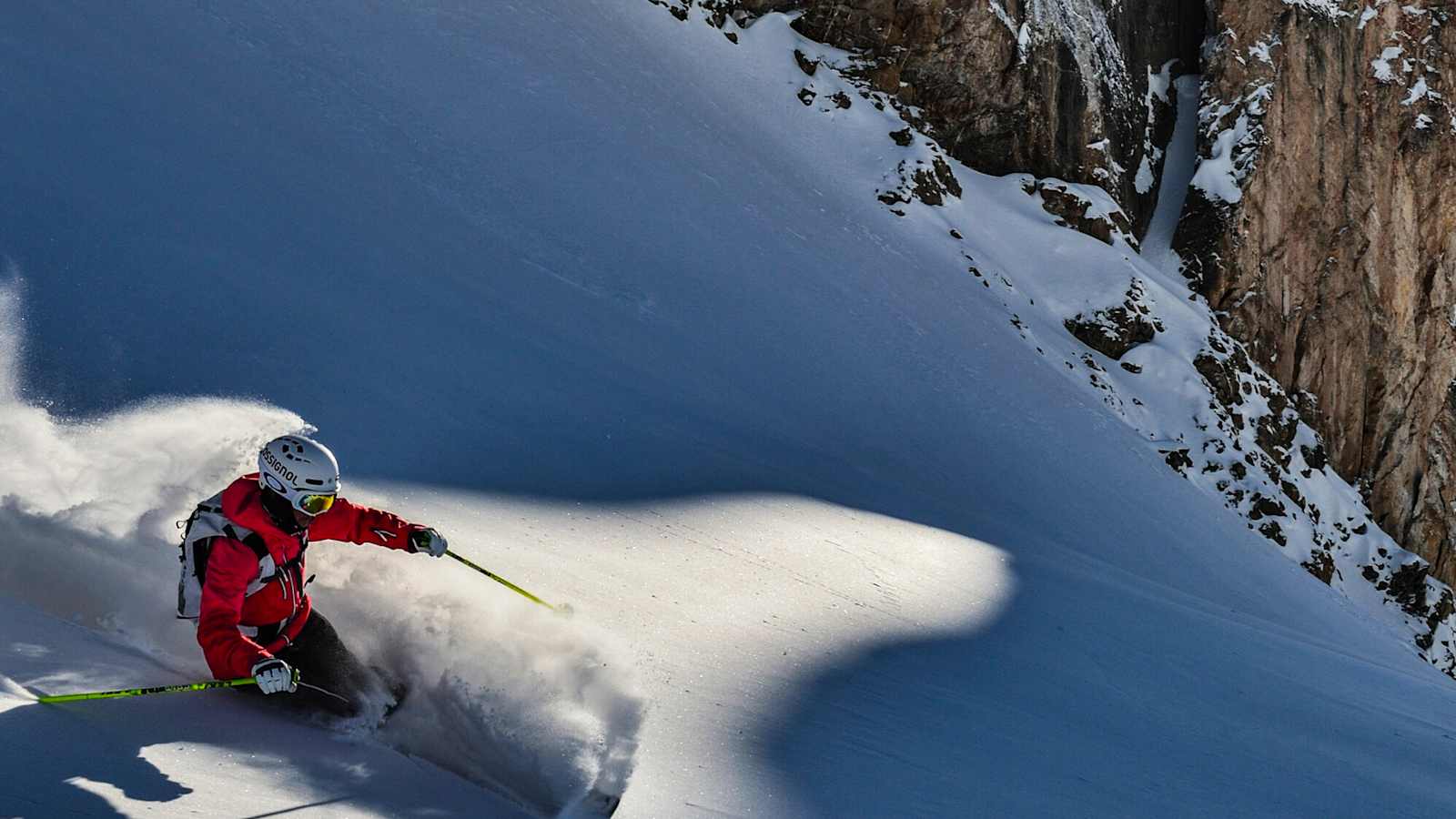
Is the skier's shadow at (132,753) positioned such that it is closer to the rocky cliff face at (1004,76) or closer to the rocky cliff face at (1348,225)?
the rocky cliff face at (1004,76)

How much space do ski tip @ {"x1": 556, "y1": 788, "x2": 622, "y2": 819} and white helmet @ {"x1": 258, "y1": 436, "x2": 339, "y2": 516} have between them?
152 cm

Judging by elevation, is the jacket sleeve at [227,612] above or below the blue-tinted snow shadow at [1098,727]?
below

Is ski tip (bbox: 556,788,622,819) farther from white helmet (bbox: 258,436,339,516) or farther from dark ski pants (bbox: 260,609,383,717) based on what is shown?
white helmet (bbox: 258,436,339,516)

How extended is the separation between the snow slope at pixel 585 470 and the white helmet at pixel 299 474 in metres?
0.70

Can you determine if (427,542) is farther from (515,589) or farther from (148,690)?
(148,690)

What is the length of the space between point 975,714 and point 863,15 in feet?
52.6

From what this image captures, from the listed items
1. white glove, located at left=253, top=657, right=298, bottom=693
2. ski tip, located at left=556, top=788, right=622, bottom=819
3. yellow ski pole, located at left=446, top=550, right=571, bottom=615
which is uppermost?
yellow ski pole, located at left=446, top=550, right=571, bottom=615

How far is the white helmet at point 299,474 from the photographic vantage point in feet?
14.3

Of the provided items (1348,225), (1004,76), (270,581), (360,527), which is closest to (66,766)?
(270,581)

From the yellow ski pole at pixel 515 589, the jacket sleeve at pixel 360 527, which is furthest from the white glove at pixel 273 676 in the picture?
the yellow ski pole at pixel 515 589

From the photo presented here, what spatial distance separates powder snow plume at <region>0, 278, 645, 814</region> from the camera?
4.08 metres

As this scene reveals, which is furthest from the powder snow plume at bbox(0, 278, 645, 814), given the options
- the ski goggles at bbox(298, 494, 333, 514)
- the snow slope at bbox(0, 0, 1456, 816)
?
the ski goggles at bbox(298, 494, 333, 514)

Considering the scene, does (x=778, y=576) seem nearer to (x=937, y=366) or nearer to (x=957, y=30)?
(x=937, y=366)

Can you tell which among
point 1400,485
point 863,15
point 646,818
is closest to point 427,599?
point 646,818
